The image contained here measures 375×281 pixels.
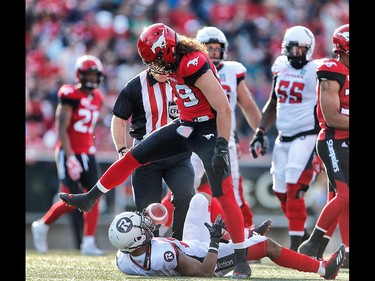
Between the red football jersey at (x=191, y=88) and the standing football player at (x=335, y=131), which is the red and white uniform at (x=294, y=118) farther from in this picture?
the red football jersey at (x=191, y=88)

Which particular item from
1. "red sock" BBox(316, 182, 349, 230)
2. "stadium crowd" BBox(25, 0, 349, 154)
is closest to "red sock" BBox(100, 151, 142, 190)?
"red sock" BBox(316, 182, 349, 230)

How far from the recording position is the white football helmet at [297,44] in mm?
8359

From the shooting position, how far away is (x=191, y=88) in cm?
624

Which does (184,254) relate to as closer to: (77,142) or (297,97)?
(297,97)

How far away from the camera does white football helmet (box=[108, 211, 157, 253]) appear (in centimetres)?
595

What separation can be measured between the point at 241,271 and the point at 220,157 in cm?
79

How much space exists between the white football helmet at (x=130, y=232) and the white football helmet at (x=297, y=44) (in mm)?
2918

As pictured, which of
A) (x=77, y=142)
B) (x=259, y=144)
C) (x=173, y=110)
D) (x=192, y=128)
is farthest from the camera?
(x=77, y=142)

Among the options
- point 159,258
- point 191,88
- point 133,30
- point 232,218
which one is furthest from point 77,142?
point 133,30

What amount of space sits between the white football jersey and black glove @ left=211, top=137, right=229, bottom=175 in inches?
102

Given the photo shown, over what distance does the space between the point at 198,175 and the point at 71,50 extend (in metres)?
7.36

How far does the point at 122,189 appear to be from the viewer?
1252 cm
